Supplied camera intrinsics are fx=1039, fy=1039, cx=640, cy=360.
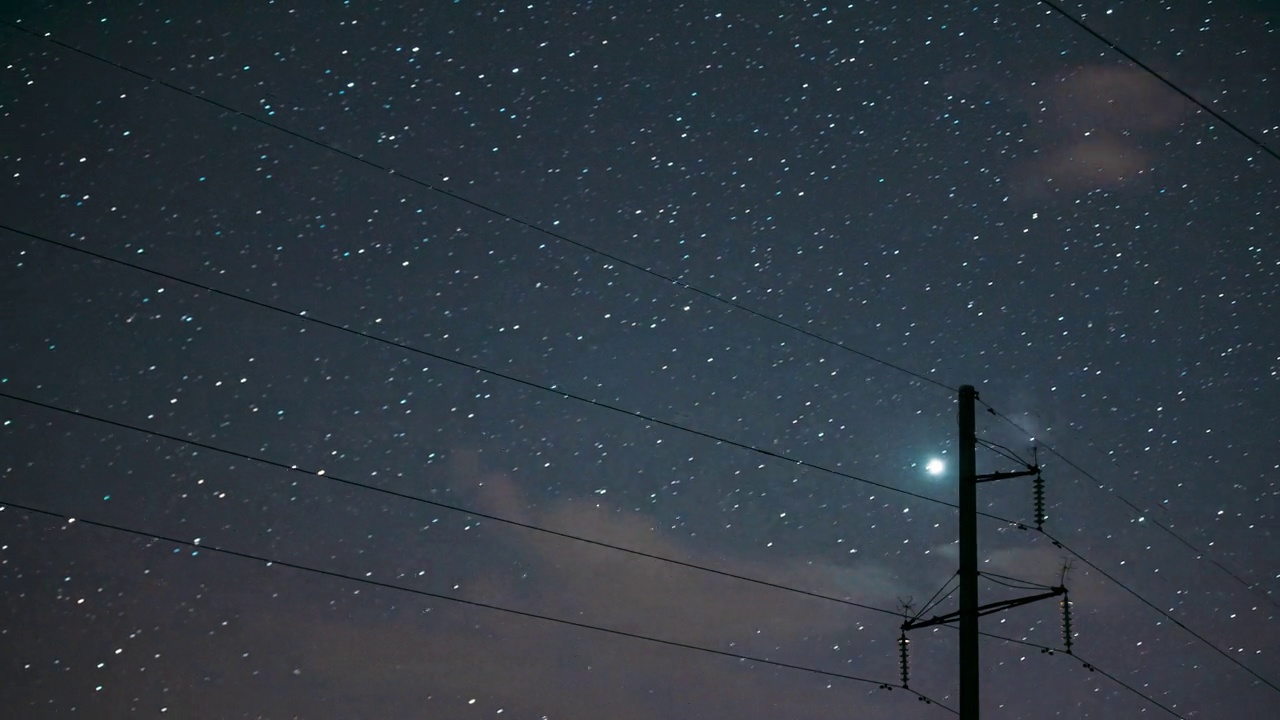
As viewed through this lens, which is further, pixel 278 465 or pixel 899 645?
pixel 899 645

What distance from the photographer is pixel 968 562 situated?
14.5 m

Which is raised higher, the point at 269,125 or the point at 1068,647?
the point at 269,125

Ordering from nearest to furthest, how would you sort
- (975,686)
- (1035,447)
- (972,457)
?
(975,686) < (972,457) < (1035,447)

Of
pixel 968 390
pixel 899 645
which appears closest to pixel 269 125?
pixel 968 390

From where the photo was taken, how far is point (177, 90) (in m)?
12.6

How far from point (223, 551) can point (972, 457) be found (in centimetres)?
1065

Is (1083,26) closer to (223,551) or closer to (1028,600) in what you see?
(1028,600)

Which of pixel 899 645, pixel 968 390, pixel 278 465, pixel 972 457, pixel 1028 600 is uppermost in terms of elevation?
pixel 968 390

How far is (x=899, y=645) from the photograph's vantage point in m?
17.6

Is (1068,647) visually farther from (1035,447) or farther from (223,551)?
(223,551)

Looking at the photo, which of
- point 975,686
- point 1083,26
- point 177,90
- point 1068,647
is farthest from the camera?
point 1068,647

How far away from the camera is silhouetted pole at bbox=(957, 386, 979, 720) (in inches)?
541

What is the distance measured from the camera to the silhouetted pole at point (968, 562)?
13750 mm

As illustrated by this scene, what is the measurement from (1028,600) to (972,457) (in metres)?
2.27
